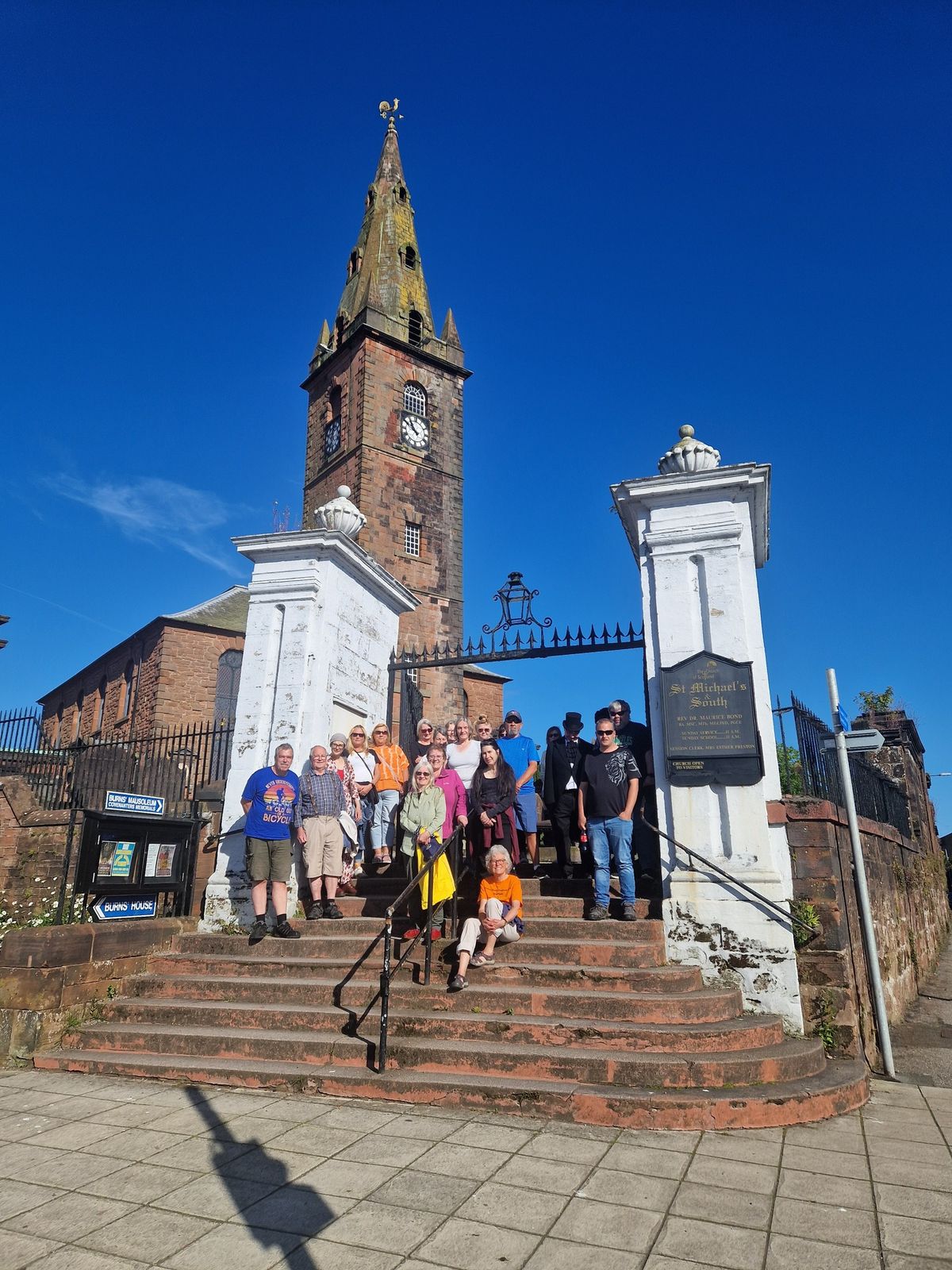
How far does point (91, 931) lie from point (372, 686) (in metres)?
3.97

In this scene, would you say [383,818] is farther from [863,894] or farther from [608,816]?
[863,894]

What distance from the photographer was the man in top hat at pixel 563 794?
739 cm

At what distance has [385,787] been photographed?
787cm

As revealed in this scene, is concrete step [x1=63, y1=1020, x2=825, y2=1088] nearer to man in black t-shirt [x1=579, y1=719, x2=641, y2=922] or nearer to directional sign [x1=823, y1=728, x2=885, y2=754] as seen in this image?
man in black t-shirt [x1=579, y1=719, x2=641, y2=922]

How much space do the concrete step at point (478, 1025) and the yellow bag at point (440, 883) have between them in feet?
2.67

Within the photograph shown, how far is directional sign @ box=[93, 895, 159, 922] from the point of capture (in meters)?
6.64

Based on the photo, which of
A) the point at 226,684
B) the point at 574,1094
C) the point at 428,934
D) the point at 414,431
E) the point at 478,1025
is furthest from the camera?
the point at 226,684

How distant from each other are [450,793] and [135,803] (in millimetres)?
2893

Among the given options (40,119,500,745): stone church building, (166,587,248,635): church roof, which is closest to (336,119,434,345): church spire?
(40,119,500,745): stone church building

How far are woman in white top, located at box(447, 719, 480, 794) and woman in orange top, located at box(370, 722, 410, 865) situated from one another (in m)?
0.70

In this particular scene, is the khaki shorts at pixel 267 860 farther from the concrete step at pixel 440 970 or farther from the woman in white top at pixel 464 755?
the woman in white top at pixel 464 755

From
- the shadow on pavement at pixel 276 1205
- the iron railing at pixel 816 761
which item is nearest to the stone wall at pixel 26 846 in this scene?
the shadow on pavement at pixel 276 1205

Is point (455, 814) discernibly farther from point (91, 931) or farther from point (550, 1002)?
point (91, 931)

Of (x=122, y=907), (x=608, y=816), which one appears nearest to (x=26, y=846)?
(x=122, y=907)
